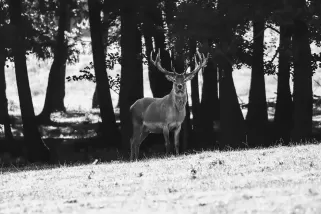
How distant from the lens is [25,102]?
2911 centimetres

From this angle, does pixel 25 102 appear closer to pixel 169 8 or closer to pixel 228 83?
pixel 169 8

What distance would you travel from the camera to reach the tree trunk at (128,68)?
28.1 meters

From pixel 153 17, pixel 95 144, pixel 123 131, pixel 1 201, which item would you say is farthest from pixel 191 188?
pixel 95 144

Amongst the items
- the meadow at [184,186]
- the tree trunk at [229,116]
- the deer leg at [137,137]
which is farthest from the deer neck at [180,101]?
the tree trunk at [229,116]

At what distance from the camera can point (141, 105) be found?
22109 millimetres

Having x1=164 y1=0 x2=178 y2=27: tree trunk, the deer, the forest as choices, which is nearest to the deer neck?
the deer

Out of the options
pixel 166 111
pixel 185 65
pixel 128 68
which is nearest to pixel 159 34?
pixel 128 68

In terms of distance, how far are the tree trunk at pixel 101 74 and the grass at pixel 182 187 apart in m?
14.8

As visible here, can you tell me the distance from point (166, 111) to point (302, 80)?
18.5ft

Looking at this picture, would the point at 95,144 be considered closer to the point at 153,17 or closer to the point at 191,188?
the point at 153,17

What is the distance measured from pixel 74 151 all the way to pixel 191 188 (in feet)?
67.7

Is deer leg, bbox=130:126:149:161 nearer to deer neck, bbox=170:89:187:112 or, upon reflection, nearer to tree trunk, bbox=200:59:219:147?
deer neck, bbox=170:89:187:112

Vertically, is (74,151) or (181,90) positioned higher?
(181,90)

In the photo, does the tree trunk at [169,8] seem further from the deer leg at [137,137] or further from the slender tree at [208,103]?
the deer leg at [137,137]
